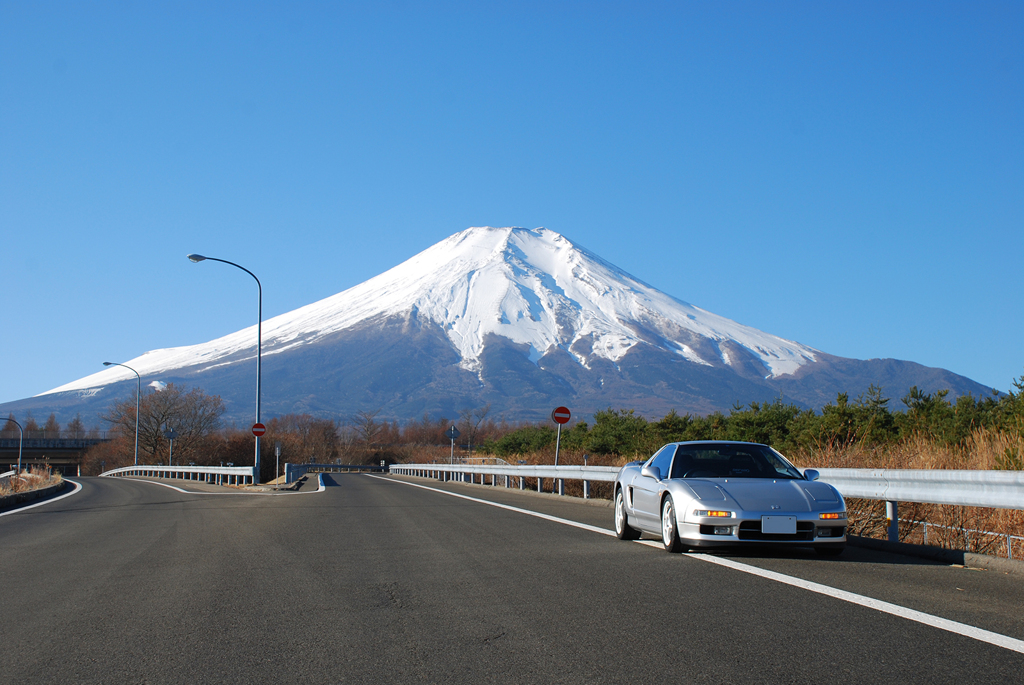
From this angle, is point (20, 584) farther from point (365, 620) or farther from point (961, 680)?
point (961, 680)

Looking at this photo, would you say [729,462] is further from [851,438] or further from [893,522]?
[851,438]

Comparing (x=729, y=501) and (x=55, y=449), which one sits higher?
(x=729, y=501)

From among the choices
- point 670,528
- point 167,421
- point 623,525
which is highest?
point 167,421

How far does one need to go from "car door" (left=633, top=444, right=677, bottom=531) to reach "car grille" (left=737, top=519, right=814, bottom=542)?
1.24 meters

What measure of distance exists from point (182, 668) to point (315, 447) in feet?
418

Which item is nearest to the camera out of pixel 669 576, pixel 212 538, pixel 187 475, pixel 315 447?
pixel 669 576

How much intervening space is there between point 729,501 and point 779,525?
0.51 meters

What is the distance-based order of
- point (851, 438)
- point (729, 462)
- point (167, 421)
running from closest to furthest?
point (729, 462), point (851, 438), point (167, 421)

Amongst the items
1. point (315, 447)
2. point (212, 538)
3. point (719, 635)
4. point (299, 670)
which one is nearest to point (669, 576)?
point (719, 635)

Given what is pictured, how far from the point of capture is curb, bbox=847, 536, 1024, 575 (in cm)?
808

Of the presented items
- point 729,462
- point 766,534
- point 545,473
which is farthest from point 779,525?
point 545,473

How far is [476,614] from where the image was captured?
628 cm

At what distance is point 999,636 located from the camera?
5.38 meters

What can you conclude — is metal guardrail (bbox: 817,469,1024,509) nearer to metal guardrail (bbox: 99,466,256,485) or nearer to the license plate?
the license plate
